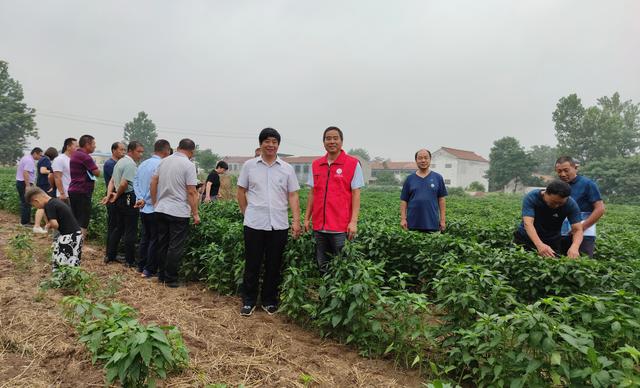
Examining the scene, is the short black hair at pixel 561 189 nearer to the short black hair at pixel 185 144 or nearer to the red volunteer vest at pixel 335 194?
the red volunteer vest at pixel 335 194

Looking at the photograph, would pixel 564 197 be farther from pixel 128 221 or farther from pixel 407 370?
pixel 128 221

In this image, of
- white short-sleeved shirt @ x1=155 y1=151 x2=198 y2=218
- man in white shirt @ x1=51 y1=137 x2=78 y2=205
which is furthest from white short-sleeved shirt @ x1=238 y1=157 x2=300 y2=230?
man in white shirt @ x1=51 y1=137 x2=78 y2=205

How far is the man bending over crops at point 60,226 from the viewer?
14.2 ft

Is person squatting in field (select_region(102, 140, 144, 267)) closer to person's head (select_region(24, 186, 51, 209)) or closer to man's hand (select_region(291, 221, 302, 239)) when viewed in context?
person's head (select_region(24, 186, 51, 209))

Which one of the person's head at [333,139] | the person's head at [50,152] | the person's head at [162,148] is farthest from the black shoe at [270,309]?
the person's head at [50,152]

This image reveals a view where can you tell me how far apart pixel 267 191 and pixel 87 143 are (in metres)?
3.76

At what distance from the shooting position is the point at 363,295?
122 inches

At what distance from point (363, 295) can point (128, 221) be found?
13.5ft

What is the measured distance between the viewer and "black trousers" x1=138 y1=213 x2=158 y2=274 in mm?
5066

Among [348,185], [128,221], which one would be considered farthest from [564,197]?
[128,221]

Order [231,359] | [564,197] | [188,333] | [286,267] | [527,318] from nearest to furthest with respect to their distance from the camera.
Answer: [527,318] < [231,359] < [188,333] < [564,197] < [286,267]

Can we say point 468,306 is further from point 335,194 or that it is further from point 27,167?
point 27,167

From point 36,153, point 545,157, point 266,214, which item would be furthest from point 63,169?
point 545,157

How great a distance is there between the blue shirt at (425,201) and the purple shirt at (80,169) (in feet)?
15.7
